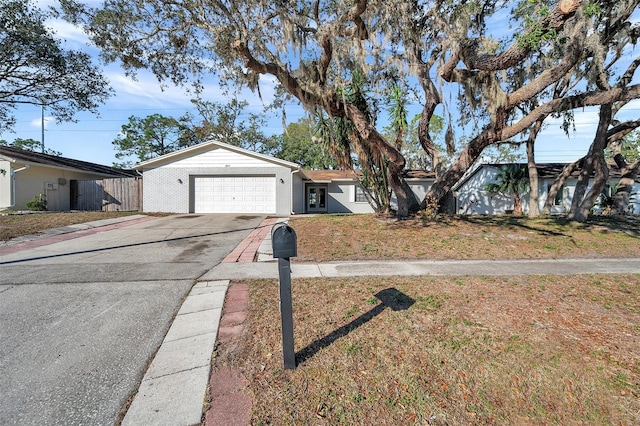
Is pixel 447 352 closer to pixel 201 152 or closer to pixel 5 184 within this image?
pixel 201 152

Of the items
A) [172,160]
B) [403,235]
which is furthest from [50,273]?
[172,160]

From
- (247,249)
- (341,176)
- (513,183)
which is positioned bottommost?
(247,249)

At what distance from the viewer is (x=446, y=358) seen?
273 centimetres

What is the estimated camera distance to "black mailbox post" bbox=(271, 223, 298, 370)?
245 cm

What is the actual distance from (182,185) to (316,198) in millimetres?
8962

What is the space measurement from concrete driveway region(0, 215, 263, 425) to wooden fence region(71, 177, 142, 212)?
11414 mm

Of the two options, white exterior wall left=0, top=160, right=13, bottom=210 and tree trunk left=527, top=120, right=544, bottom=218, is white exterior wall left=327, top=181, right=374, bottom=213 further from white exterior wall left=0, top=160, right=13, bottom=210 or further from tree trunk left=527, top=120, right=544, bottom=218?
white exterior wall left=0, top=160, right=13, bottom=210

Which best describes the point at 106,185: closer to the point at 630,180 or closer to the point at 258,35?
the point at 258,35

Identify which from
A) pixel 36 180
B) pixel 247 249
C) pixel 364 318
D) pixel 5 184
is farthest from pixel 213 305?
pixel 36 180

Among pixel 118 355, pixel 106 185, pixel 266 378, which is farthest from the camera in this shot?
pixel 106 185

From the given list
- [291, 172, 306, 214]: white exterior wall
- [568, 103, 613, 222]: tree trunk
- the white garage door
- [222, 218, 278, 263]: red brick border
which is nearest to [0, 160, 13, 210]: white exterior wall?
the white garage door

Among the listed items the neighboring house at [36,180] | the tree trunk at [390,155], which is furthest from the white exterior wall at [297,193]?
the neighboring house at [36,180]

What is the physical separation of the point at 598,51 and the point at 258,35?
363 inches

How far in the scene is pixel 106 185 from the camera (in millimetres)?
18172
